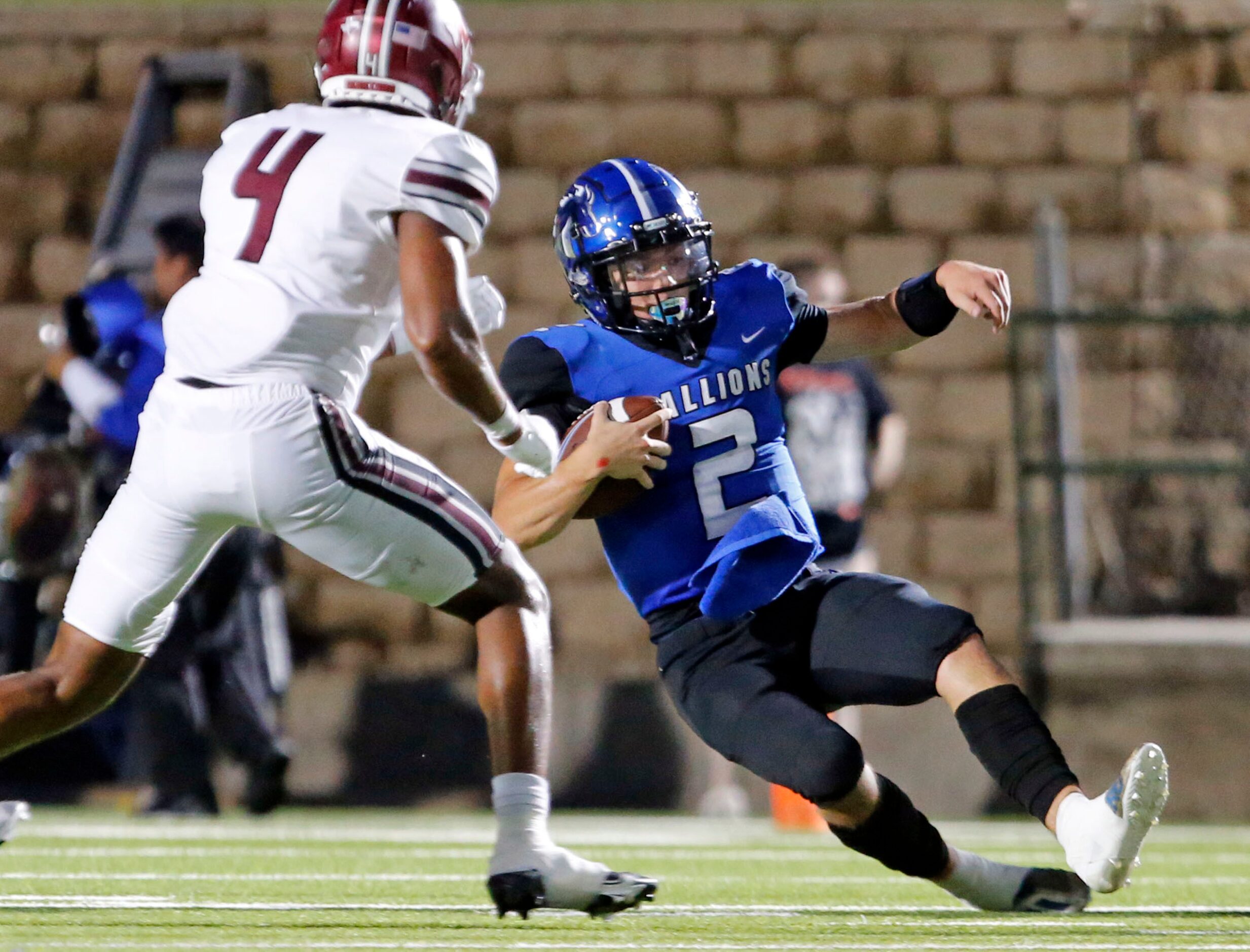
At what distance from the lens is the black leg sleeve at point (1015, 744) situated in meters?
3.14

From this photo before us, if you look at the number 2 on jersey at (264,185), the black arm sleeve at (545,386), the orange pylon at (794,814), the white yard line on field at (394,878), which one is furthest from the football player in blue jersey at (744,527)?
the orange pylon at (794,814)

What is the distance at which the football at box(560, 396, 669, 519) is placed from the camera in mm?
3332

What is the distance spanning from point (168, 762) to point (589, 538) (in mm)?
2174

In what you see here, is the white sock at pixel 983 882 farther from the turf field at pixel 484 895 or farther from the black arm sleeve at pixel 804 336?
the black arm sleeve at pixel 804 336

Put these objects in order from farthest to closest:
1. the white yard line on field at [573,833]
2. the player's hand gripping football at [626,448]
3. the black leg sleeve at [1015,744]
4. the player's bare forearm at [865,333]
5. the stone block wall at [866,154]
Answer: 1. the stone block wall at [866,154]
2. the white yard line on field at [573,833]
3. the player's bare forearm at [865,333]
4. the player's hand gripping football at [626,448]
5. the black leg sleeve at [1015,744]

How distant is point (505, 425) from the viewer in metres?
3.11

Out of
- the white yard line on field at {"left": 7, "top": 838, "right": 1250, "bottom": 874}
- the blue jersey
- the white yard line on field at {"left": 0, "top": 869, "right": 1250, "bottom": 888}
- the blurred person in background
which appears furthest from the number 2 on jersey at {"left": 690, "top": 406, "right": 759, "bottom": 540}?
the blurred person in background

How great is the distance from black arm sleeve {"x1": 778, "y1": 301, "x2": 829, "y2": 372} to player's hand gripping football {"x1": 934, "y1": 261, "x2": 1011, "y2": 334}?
0.77ft

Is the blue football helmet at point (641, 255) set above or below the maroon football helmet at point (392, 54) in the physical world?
below

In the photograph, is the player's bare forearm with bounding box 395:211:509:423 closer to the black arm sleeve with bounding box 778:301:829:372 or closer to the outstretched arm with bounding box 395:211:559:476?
the outstretched arm with bounding box 395:211:559:476

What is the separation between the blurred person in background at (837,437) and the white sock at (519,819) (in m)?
3.07

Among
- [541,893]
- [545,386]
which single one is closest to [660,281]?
[545,386]

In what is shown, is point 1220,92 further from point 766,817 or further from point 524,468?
point 524,468

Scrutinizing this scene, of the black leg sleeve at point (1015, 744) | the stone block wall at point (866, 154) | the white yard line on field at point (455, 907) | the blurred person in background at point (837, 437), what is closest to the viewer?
the black leg sleeve at point (1015, 744)
